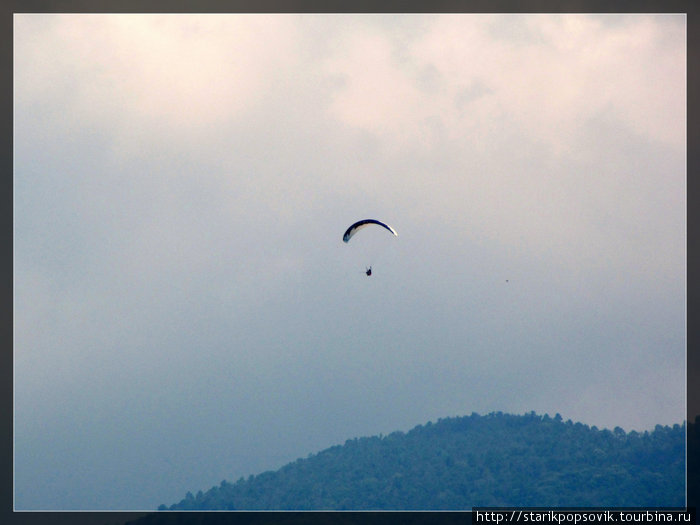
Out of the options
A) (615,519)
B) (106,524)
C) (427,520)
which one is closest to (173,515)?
(106,524)

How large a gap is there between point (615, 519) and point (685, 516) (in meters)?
18.8

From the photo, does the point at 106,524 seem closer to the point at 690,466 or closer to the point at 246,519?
the point at 246,519

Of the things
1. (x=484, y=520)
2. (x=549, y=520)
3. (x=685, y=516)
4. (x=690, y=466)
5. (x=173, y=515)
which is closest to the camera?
(x=484, y=520)

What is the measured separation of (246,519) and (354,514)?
1799 cm

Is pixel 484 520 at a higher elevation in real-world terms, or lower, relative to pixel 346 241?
lower

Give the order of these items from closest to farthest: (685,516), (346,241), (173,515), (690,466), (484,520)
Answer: (346,241) → (484,520) → (685,516) → (690,466) → (173,515)

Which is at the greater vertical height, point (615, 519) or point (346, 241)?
point (346, 241)

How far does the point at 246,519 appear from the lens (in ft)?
581

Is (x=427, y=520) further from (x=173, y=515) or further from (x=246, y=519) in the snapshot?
(x=173, y=515)

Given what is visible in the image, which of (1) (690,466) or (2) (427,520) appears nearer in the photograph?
(2) (427,520)

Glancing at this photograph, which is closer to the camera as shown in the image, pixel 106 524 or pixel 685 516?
pixel 685 516

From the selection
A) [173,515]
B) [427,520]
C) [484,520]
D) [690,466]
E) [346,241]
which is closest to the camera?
[346,241]

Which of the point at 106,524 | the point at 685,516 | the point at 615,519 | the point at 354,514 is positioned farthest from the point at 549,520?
the point at 106,524

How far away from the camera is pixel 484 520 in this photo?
98.7 meters
